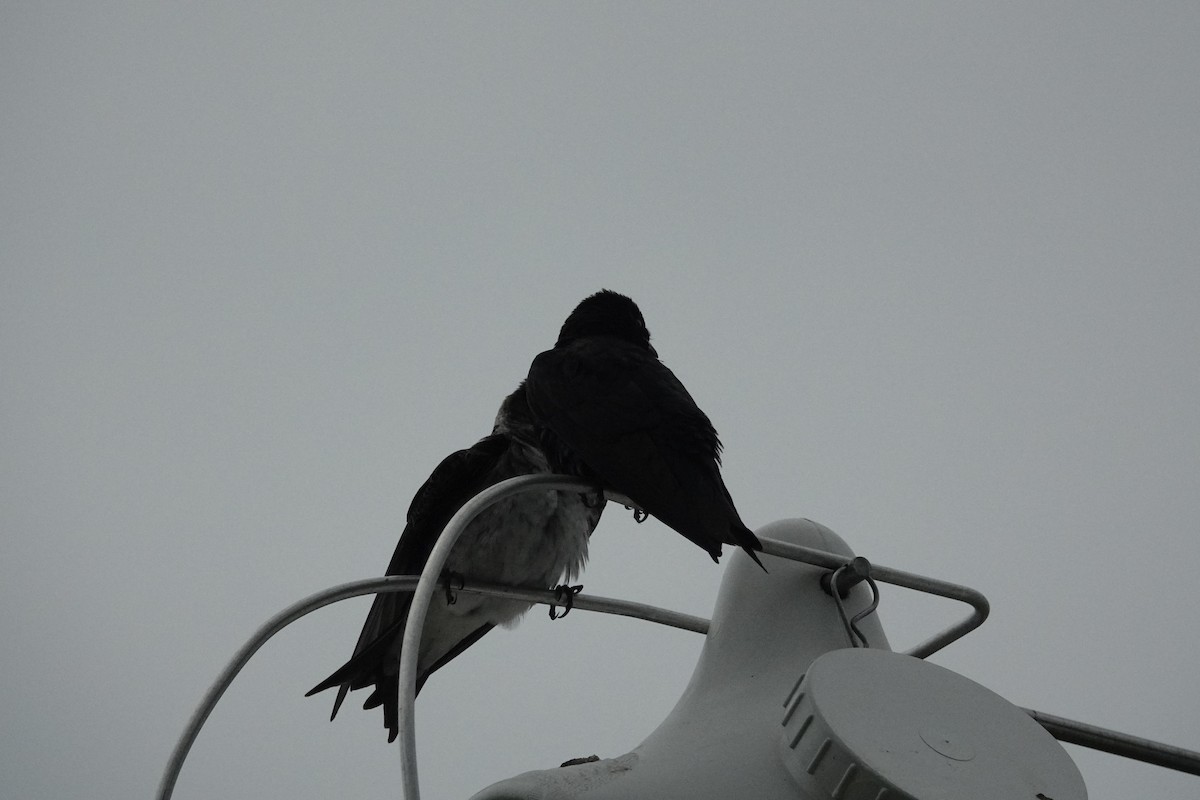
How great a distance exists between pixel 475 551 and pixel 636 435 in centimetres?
84

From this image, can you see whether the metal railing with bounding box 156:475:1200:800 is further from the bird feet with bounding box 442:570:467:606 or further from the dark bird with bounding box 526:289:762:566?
the bird feet with bounding box 442:570:467:606

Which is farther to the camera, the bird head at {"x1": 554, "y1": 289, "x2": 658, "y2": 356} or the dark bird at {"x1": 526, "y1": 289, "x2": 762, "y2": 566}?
the bird head at {"x1": 554, "y1": 289, "x2": 658, "y2": 356}

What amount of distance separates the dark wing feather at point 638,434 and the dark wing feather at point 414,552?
1.24 ft

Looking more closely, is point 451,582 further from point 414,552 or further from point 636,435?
point 636,435

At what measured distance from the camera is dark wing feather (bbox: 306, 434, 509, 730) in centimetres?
328

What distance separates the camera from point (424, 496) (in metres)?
3.46

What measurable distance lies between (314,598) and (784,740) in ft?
3.46

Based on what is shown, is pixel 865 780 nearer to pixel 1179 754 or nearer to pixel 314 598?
pixel 1179 754

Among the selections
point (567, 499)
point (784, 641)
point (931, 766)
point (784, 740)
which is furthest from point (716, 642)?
point (567, 499)

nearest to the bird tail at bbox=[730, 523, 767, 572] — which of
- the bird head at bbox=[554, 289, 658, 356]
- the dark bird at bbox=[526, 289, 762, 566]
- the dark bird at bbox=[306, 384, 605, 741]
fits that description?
the dark bird at bbox=[526, 289, 762, 566]

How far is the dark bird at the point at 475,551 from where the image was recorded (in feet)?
10.9

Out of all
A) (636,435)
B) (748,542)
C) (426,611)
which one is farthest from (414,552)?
(748,542)

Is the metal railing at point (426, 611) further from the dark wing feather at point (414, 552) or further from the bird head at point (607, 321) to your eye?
the bird head at point (607, 321)

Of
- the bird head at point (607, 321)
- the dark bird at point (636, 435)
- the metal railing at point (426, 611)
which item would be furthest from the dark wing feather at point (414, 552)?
the metal railing at point (426, 611)
